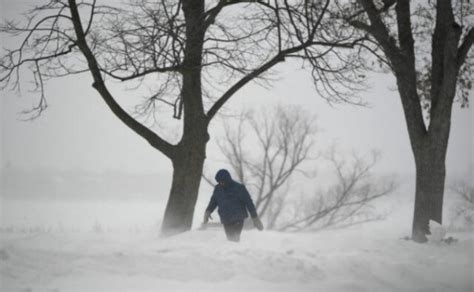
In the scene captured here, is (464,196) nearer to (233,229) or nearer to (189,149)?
(189,149)

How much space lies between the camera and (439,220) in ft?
28.2

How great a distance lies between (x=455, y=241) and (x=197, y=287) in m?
5.85

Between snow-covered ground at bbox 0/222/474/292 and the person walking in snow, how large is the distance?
1157 mm

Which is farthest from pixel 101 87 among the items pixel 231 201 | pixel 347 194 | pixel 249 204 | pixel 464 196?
pixel 464 196

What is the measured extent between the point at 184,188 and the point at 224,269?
4.02 meters

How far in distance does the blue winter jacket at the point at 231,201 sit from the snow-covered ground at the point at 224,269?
1188 millimetres

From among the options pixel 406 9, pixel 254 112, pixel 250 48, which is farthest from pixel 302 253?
pixel 254 112

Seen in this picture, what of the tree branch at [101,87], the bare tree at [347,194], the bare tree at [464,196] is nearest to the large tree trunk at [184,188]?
the tree branch at [101,87]

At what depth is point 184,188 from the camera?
919cm

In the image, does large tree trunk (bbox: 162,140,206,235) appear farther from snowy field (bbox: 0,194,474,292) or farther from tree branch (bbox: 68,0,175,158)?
snowy field (bbox: 0,194,474,292)

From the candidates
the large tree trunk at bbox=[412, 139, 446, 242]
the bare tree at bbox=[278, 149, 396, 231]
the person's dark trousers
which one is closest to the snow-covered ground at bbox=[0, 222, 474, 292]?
the person's dark trousers

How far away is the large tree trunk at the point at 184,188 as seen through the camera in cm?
916

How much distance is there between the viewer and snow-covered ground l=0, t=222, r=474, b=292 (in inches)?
192

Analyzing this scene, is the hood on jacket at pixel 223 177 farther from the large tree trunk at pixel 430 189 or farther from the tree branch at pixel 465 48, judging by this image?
the tree branch at pixel 465 48
